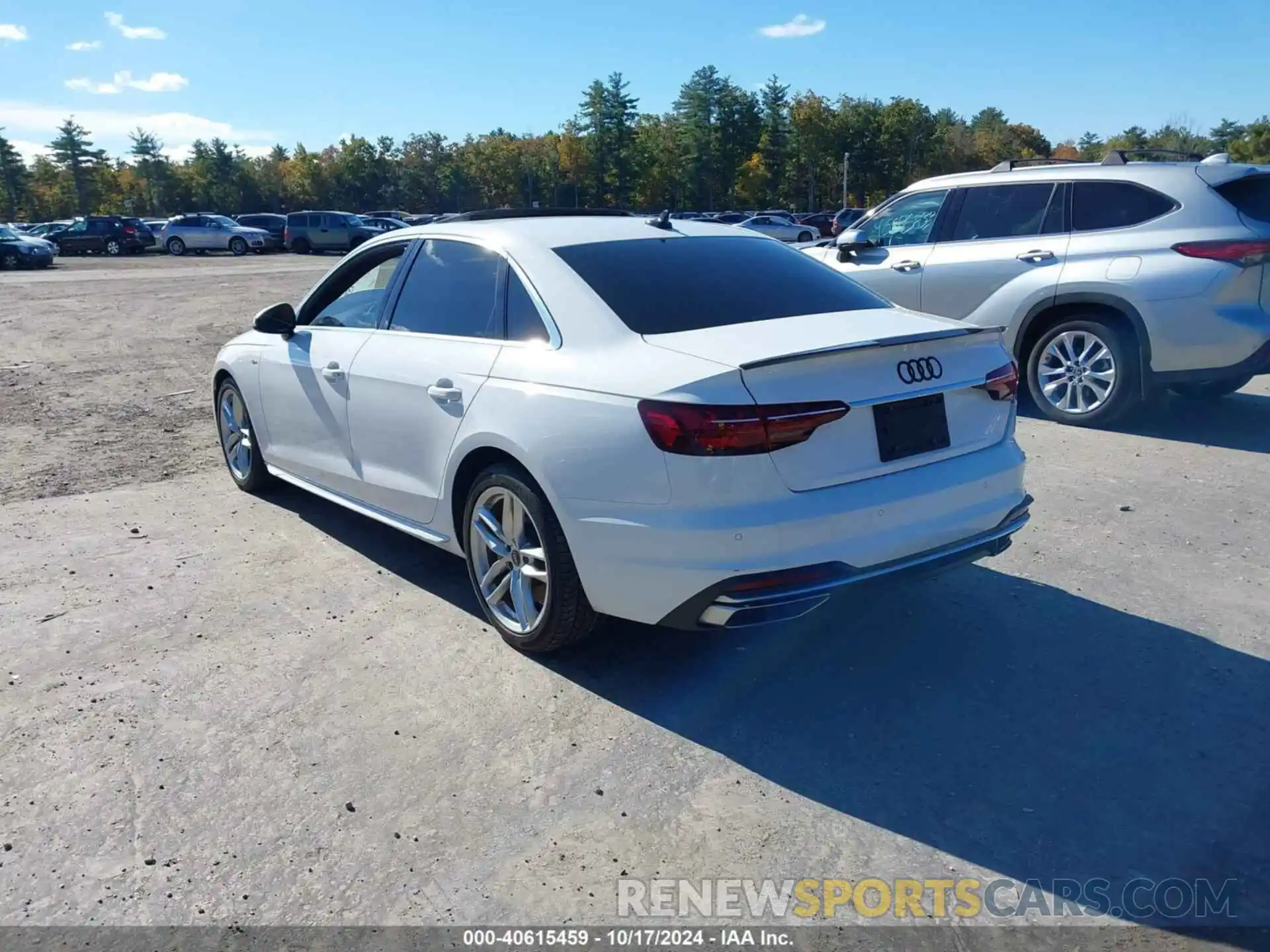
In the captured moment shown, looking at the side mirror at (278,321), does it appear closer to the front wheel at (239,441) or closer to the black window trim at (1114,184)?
the front wheel at (239,441)

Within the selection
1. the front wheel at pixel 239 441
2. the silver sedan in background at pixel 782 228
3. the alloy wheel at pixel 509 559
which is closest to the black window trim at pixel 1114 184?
the alloy wheel at pixel 509 559

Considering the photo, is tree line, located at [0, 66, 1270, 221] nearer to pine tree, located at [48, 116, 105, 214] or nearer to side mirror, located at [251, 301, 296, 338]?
pine tree, located at [48, 116, 105, 214]

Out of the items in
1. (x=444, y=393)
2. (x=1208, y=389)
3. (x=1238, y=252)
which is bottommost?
(x=1208, y=389)

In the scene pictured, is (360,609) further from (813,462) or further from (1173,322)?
(1173,322)

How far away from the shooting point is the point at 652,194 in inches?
3816

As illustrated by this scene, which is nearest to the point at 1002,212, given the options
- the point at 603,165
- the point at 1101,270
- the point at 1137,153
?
the point at 1101,270

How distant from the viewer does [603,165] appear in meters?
94.7

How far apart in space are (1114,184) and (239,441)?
654 cm

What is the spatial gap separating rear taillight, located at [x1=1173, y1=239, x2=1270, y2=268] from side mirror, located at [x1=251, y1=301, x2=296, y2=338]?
603 cm

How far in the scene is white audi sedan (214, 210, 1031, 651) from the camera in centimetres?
339

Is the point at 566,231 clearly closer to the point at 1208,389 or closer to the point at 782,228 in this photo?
the point at 1208,389

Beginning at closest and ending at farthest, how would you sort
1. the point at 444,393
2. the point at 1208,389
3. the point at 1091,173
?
the point at 444,393, the point at 1091,173, the point at 1208,389

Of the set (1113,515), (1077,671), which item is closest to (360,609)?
(1077,671)

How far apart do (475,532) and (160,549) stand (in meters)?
2.30
